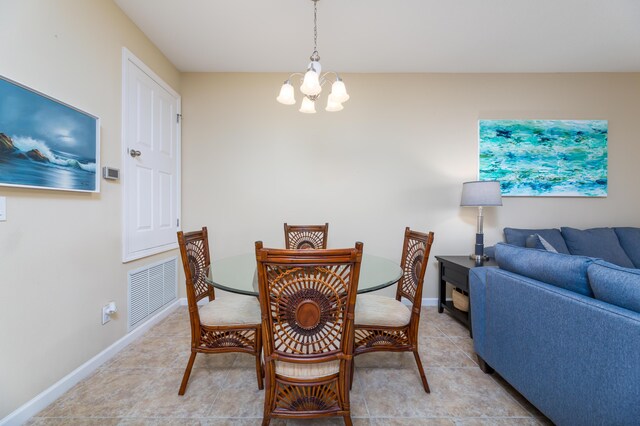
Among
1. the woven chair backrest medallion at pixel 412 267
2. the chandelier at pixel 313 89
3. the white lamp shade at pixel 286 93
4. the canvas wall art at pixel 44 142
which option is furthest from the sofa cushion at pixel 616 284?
the canvas wall art at pixel 44 142

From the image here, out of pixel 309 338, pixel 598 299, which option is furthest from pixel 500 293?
pixel 309 338

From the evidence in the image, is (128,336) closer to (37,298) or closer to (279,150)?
(37,298)

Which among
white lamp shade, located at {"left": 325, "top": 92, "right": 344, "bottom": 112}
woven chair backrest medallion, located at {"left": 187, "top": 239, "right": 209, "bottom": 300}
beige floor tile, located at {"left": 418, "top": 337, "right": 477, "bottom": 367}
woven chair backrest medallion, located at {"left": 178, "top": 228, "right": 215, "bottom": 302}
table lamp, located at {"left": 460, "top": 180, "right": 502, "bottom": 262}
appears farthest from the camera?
table lamp, located at {"left": 460, "top": 180, "right": 502, "bottom": 262}

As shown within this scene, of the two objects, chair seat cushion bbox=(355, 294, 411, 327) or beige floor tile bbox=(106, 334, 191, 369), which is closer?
chair seat cushion bbox=(355, 294, 411, 327)

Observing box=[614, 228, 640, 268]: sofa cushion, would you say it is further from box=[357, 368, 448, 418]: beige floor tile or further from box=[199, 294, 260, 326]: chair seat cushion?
box=[199, 294, 260, 326]: chair seat cushion

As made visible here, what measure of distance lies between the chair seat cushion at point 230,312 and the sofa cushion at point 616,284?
1.62m

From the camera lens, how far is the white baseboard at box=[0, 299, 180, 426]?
1.26 metres

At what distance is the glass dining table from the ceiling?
1917 millimetres

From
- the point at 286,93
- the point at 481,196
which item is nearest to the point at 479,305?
the point at 481,196

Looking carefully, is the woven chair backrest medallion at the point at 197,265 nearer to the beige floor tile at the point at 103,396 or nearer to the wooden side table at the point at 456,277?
the beige floor tile at the point at 103,396

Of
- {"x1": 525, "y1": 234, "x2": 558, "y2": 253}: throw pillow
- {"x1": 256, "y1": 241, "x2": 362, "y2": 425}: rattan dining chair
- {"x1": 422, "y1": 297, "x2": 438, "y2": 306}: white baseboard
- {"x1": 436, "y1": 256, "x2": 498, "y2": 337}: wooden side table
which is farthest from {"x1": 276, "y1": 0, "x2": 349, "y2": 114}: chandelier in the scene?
{"x1": 422, "y1": 297, "x2": 438, "y2": 306}: white baseboard

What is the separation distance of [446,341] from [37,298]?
275 centimetres

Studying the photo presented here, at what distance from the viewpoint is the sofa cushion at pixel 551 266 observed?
114 cm

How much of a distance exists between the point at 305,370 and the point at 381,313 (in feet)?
2.14
